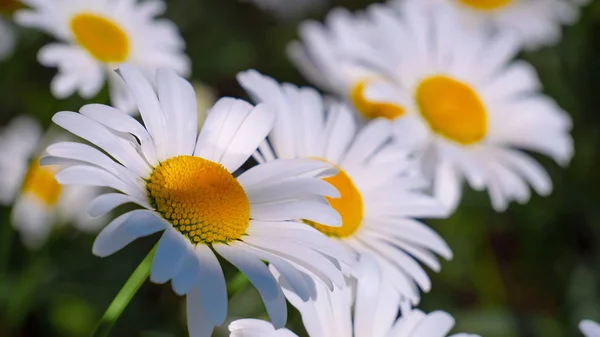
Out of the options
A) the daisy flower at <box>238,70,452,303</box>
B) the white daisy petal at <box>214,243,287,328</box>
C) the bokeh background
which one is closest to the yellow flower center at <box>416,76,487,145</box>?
the daisy flower at <box>238,70,452,303</box>

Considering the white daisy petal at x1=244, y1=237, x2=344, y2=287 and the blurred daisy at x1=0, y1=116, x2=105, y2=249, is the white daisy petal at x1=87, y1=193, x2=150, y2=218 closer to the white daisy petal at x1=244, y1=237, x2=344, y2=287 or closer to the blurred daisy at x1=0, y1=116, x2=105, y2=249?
the white daisy petal at x1=244, y1=237, x2=344, y2=287

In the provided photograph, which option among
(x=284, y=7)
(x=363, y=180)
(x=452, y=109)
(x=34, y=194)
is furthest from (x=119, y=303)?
(x=284, y=7)

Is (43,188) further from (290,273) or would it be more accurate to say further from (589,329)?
(589,329)

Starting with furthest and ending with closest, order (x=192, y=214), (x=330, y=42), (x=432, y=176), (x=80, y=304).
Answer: (x=330, y=42)
(x=80, y=304)
(x=432, y=176)
(x=192, y=214)

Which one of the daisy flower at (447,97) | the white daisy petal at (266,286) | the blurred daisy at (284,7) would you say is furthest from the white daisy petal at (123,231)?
the blurred daisy at (284,7)

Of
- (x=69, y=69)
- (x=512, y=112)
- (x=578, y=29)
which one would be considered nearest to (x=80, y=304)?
(x=69, y=69)

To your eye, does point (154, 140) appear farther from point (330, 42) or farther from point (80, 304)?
point (330, 42)
